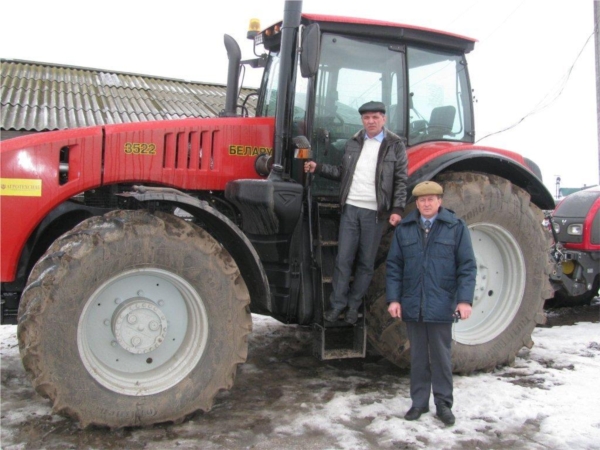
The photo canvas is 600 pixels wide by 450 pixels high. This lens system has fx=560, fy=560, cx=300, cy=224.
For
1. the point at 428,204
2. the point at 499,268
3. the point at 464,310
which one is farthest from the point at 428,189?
the point at 499,268

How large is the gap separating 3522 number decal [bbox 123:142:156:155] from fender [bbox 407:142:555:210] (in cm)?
179

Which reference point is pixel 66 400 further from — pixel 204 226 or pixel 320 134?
pixel 320 134

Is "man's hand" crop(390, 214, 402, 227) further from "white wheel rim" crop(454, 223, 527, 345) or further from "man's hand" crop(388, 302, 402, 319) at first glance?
"white wheel rim" crop(454, 223, 527, 345)

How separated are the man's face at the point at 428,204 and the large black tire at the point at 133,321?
122cm

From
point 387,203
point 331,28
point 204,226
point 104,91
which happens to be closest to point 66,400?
point 204,226

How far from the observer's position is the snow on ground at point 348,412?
3.13 metres

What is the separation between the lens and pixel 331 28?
394cm

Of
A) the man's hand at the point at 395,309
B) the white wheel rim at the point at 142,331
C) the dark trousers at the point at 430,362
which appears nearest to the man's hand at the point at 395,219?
the man's hand at the point at 395,309

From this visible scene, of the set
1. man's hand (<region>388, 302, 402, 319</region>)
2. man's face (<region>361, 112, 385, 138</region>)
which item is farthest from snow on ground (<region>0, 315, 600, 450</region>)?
man's face (<region>361, 112, 385, 138</region>)

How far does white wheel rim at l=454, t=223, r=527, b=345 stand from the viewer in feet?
14.4

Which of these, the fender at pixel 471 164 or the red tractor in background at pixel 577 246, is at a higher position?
the fender at pixel 471 164

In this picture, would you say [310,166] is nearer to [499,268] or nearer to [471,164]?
[471,164]

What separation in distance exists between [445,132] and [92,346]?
3.05m

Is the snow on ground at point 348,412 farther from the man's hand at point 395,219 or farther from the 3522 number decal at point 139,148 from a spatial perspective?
the 3522 number decal at point 139,148
